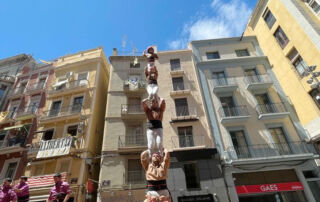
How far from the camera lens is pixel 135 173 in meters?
14.3

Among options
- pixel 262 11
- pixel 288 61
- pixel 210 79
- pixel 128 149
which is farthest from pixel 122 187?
pixel 262 11

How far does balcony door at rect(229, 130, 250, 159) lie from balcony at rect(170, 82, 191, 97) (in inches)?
220

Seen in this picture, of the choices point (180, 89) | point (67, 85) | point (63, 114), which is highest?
point (67, 85)

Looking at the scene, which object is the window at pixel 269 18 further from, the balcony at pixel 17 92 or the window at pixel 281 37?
the balcony at pixel 17 92

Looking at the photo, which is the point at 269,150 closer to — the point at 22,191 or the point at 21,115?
the point at 22,191

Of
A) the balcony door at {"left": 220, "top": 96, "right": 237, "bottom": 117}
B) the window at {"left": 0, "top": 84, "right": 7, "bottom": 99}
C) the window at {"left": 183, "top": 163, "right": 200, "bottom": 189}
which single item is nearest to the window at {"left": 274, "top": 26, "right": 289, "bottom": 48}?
the balcony door at {"left": 220, "top": 96, "right": 237, "bottom": 117}

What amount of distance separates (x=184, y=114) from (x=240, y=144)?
211 inches

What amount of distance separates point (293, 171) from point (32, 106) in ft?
84.8

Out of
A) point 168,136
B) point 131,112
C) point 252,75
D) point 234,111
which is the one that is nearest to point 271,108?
point 234,111

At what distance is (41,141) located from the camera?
50.4 feet

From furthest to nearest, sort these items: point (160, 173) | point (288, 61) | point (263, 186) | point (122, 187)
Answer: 1. point (288, 61)
2. point (122, 187)
3. point (263, 186)
4. point (160, 173)

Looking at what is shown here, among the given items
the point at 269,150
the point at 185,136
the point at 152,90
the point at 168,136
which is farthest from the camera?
the point at 168,136

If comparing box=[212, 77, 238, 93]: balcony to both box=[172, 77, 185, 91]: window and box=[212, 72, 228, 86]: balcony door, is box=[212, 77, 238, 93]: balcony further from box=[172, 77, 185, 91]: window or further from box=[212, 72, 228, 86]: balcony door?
box=[172, 77, 185, 91]: window

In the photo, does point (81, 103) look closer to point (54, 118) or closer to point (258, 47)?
point (54, 118)
